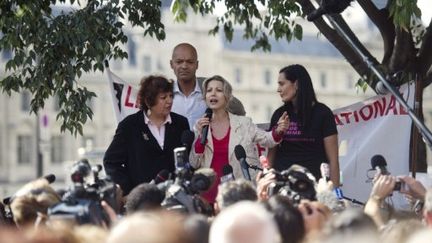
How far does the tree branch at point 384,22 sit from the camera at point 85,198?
5935 mm

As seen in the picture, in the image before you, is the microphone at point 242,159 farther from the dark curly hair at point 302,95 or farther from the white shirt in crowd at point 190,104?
the white shirt in crowd at point 190,104

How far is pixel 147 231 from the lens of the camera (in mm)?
5902

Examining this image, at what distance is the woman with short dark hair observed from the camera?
10562 millimetres

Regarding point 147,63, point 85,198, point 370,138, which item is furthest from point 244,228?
point 147,63

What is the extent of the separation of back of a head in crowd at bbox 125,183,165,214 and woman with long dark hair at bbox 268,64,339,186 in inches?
114

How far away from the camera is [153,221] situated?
6.08 meters

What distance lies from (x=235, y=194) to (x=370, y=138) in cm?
566

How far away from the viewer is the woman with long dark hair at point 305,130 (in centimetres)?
1087

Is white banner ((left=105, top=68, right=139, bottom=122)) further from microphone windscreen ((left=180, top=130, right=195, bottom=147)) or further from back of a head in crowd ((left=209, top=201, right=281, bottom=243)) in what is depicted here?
back of a head in crowd ((left=209, top=201, right=281, bottom=243))

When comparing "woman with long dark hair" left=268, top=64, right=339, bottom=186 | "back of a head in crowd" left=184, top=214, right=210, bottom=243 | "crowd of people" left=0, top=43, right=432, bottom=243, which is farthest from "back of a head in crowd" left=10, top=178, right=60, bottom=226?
"woman with long dark hair" left=268, top=64, right=339, bottom=186

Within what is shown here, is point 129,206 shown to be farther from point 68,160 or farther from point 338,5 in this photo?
point 68,160

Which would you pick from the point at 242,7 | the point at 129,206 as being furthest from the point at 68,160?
the point at 129,206

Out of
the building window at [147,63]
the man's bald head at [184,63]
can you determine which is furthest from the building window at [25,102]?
the man's bald head at [184,63]

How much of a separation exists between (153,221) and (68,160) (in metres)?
96.1
